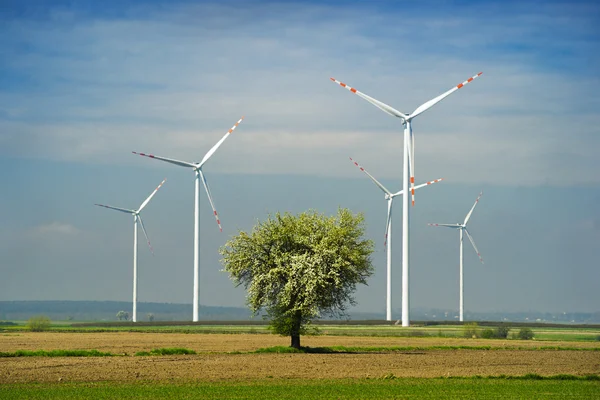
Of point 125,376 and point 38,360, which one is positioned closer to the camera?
point 125,376

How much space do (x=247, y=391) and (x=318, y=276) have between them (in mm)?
26262

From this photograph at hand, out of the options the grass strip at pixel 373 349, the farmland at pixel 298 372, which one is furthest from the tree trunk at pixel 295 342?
the farmland at pixel 298 372

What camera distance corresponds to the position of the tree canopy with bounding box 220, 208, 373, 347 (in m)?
70.2

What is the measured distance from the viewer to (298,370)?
2162 inches

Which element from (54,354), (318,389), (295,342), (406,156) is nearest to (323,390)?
(318,389)

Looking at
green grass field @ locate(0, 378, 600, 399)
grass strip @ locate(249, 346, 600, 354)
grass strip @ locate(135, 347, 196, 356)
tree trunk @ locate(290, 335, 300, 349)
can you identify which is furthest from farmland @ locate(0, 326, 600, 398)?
tree trunk @ locate(290, 335, 300, 349)

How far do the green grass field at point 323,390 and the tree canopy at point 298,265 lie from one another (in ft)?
67.5

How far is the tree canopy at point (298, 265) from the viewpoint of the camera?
70.2m

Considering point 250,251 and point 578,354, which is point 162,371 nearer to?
point 250,251

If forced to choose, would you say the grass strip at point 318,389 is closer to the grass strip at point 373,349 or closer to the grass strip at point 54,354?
the grass strip at point 54,354

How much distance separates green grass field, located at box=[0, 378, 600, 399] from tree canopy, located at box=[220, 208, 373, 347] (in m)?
20.6

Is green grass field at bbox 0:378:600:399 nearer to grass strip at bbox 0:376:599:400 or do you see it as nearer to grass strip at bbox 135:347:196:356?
grass strip at bbox 0:376:599:400

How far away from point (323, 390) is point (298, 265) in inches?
1016

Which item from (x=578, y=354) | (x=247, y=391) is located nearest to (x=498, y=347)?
(x=578, y=354)
